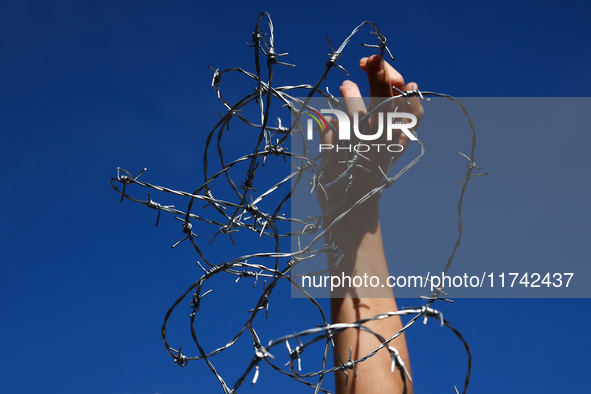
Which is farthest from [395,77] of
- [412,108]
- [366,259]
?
[366,259]

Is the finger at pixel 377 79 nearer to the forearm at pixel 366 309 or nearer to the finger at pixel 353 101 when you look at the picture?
the finger at pixel 353 101

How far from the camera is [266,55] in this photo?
78cm

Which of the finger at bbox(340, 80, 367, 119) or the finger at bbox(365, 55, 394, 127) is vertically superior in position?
the finger at bbox(340, 80, 367, 119)

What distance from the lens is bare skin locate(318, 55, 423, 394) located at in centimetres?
93

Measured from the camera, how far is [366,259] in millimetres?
1058

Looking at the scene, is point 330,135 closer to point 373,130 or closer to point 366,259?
point 373,130

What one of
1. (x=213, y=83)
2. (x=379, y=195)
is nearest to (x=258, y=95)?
(x=213, y=83)

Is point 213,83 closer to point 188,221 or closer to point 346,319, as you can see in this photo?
point 188,221

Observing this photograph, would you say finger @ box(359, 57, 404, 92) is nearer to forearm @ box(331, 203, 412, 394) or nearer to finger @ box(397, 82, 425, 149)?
finger @ box(397, 82, 425, 149)

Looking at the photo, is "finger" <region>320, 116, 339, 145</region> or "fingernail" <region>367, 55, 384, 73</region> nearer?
"fingernail" <region>367, 55, 384, 73</region>

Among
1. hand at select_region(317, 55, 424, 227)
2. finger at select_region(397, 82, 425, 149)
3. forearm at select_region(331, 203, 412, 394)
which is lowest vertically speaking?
forearm at select_region(331, 203, 412, 394)

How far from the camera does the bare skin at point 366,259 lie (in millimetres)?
934

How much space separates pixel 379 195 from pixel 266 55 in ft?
1.35

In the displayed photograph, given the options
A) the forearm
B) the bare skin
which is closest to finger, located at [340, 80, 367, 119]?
the bare skin
